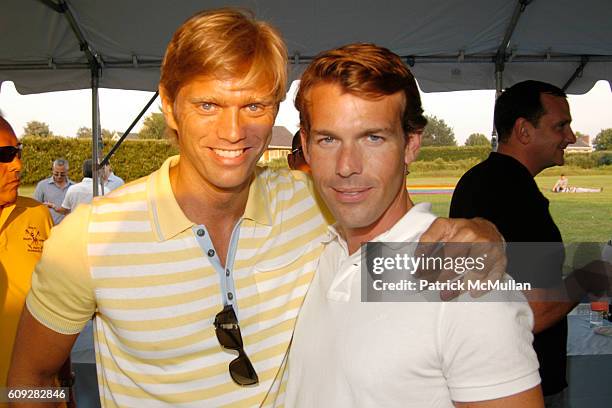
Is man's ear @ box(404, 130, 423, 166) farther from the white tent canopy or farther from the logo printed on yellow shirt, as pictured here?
the white tent canopy

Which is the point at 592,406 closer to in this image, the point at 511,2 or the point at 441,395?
the point at 441,395

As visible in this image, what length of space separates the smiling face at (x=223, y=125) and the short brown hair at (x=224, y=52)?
26mm

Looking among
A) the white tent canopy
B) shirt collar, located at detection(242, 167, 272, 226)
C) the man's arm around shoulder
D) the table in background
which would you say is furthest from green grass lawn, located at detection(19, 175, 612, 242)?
the man's arm around shoulder

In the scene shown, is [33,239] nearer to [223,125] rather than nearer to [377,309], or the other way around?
[223,125]

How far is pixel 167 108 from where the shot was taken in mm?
1606

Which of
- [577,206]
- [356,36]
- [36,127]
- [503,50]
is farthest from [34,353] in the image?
[36,127]

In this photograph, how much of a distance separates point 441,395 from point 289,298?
1.87 feet

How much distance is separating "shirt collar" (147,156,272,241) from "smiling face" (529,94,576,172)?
1793mm

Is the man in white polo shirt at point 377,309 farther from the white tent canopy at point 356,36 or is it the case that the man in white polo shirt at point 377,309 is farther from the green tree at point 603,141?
the green tree at point 603,141

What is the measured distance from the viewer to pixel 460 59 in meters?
6.07

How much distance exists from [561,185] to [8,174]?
1178 inches

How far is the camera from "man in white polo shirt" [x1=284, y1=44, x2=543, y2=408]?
1.09m

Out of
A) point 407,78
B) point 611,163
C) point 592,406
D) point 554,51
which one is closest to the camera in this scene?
point 407,78

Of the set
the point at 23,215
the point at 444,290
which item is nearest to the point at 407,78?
the point at 444,290
